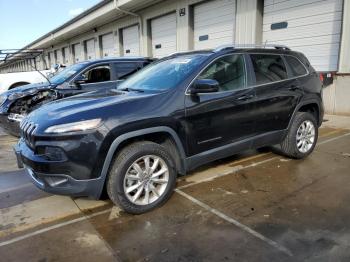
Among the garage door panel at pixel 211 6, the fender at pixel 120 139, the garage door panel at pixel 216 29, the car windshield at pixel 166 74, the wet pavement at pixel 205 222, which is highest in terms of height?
the garage door panel at pixel 211 6

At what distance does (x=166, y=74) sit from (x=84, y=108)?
1.27 metres

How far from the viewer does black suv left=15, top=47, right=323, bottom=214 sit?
3188mm

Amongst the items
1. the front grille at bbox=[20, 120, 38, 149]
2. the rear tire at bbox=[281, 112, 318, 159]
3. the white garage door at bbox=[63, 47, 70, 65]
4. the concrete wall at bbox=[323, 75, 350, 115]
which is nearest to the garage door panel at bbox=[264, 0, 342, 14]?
the concrete wall at bbox=[323, 75, 350, 115]

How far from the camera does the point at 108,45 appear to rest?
2173 centimetres

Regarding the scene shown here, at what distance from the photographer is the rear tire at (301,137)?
502 centimetres

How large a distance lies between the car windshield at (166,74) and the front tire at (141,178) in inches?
32.5

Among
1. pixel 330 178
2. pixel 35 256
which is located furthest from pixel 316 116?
pixel 35 256

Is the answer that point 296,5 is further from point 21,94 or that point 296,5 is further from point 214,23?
point 21,94

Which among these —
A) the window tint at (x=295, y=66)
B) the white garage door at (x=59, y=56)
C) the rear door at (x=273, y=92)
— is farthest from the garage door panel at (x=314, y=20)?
the white garage door at (x=59, y=56)

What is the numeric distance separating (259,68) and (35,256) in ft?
11.6

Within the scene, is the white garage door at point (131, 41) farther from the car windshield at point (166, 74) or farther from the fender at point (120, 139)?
the fender at point (120, 139)

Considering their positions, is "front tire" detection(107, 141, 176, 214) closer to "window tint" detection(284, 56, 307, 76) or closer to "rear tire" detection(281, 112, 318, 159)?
"rear tire" detection(281, 112, 318, 159)

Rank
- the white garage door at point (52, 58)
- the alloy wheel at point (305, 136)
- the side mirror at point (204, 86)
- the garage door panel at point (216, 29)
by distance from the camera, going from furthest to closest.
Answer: the white garage door at point (52, 58) → the garage door panel at point (216, 29) → the alloy wheel at point (305, 136) → the side mirror at point (204, 86)

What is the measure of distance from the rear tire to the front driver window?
14.6 feet
